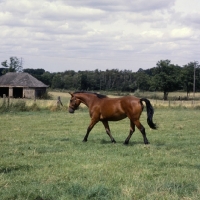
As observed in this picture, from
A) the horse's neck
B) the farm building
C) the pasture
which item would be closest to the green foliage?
the farm building

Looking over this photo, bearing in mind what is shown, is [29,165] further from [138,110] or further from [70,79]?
[70,79]

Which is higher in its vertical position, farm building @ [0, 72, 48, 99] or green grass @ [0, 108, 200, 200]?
farm building @ [0, 72, 48, 99]

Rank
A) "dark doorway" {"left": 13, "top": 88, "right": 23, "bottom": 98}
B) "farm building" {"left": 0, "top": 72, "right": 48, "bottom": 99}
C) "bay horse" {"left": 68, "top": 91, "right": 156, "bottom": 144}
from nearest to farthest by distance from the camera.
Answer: "bay horse" {"left": 68, "top": 91, "right": 156, "bottom": 144} < "farm building" {"left": 0, "top": 72, "right": 48, "bottom": 99} < "dark doorway" {"left": 13, "top": 88, "right": 23, "bottom": 98}

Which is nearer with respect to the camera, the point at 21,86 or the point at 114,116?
the point at 114,116

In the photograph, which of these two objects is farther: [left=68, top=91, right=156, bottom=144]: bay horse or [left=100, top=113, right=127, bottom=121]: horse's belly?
A: [left=100, top=113, right=127, bottom=121]: horse's belly

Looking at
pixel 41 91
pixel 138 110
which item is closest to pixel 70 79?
pixel 41 91

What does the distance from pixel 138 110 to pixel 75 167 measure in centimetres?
478

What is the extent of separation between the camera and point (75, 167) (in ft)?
28.2

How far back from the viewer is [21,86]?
63781 millimetres

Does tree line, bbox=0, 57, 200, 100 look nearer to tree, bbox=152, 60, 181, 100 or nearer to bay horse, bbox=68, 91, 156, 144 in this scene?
tree, bbox=152, 60, 181, 100

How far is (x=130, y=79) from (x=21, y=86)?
222ft

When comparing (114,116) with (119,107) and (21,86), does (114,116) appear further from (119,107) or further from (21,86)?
(21,86)

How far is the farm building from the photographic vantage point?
64.0m

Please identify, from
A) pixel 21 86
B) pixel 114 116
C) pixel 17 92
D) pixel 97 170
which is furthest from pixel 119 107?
pixel 17 92
